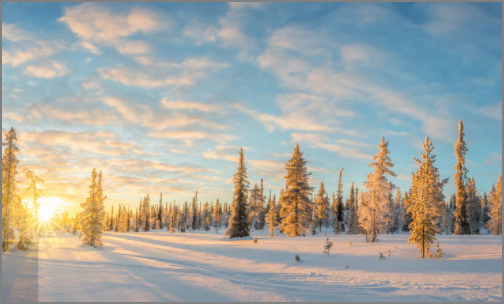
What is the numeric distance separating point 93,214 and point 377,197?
113 ft

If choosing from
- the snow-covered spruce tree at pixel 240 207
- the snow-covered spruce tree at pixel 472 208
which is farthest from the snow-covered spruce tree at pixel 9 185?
the snow-covered spruce tree at pixel 472 208

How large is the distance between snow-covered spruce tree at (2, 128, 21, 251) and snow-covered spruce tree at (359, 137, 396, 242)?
3355cm

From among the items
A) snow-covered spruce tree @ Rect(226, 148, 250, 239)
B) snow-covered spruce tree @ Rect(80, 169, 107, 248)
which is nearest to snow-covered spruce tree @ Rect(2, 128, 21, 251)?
snow-covered spruce tree @ Rect(80, 169, 107, 248)

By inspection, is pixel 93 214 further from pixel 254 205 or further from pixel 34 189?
pixel 254 205

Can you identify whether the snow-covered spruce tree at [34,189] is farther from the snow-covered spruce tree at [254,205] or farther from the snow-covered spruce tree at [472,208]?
the snow-covered spruce tree at [472,208]

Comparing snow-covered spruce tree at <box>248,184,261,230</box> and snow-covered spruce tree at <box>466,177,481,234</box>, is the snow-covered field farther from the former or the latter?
snow-covered spruce tree at <box>466,177,481,234</box>

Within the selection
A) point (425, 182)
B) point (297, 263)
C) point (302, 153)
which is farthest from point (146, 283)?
point (302, 153)

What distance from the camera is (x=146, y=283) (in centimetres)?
1501

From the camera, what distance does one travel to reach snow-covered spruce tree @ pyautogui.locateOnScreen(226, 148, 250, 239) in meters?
46.2

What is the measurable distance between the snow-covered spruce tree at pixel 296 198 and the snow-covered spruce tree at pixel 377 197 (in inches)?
407

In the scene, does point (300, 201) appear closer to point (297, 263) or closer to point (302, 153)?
point (302, 153)

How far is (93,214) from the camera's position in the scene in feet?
124

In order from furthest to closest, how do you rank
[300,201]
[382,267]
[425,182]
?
[300,201]
[425,182]
[382,267]

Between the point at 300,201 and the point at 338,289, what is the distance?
28.4 meters
